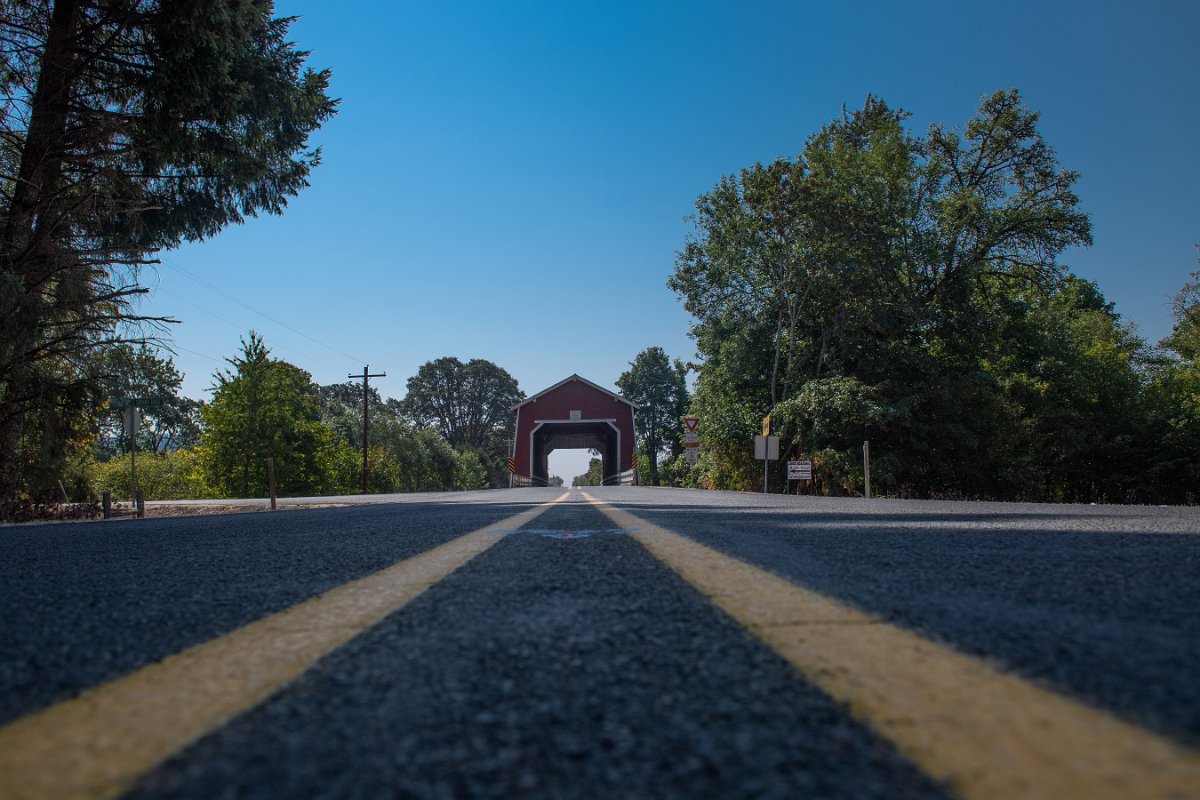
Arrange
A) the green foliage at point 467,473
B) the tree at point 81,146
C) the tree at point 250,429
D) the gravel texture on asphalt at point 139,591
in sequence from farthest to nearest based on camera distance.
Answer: the green foliage at point 467,473
the tree at point 250,429
the tree at point 81,146
the gravel texture on asphalt at point 139,591

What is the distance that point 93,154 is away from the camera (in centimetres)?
927

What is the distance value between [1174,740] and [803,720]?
0.40 m

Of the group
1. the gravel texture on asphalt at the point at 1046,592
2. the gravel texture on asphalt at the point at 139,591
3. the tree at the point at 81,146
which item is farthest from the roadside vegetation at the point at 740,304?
the gravel texture on asphalt at the point at 1046,592

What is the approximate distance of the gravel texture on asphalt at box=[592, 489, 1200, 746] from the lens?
3.22ft

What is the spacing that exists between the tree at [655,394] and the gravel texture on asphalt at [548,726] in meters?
73.7

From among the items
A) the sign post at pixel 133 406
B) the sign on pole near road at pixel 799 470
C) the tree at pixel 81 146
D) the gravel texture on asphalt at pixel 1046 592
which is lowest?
the sign on pole near road at pixel 799 470

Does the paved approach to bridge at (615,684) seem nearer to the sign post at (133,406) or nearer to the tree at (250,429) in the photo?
the sign post at (133,406)

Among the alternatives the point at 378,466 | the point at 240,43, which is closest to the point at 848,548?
the point at 240,43

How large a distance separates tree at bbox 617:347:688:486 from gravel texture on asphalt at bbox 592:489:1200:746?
235 feet

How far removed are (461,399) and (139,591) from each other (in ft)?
273

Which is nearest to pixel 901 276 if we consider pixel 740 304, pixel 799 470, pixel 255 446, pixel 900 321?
pixel 900 321

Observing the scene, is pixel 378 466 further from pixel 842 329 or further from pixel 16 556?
pixel 16 556

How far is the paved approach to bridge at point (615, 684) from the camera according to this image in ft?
2.33

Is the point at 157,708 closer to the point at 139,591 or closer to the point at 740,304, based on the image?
the point at 139,591
